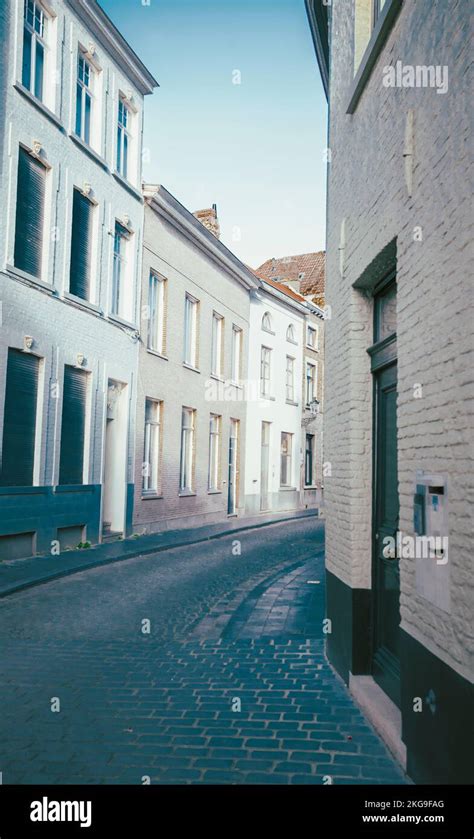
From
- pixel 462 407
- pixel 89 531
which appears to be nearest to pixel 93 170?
pixel 89 531

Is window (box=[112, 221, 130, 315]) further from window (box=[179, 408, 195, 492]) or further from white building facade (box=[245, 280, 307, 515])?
white building facade (box=[245, 280, 307, 515])

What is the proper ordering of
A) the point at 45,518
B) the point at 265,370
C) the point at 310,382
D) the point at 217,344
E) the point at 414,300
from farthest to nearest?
1. the point at 310,382
2. the point at 265,370
3. the point at 217,344
4. the point at 45,518
5. the point at 414,300

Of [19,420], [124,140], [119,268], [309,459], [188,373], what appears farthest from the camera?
[309,459]

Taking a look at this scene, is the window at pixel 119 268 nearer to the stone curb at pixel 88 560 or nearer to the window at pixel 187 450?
the window at pixel 187 450

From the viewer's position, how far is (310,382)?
1203 inches

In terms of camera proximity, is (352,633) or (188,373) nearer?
(352,633)

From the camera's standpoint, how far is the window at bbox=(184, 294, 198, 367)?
19.8 metres

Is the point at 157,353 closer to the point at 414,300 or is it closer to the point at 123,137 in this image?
the point at 123,137

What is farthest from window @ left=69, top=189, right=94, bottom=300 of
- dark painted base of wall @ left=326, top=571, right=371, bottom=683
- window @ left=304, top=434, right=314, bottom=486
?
window @ left=304, top=434, right=314, bottom=486

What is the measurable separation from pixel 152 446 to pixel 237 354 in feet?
23.3

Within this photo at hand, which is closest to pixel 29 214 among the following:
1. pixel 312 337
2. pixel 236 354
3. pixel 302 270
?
pixel 236 354

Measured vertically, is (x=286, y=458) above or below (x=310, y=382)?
below

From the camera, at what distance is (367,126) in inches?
212

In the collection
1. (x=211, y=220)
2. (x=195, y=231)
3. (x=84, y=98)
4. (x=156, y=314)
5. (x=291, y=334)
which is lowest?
(x=156, y=314)
